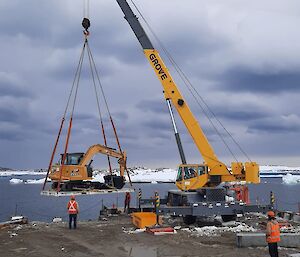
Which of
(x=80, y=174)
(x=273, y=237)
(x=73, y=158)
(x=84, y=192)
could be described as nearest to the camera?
(x=273, y=237)

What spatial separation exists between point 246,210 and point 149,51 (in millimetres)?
10229

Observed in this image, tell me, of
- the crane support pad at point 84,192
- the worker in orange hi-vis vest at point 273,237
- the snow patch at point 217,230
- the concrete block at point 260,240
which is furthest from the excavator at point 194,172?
the worker in orange hi-vis vest at point 273,237

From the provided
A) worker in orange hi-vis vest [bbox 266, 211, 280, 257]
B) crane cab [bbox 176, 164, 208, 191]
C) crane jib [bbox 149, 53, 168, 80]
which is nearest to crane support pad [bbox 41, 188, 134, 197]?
crane cab [bbox 176, 164, 208, 191]

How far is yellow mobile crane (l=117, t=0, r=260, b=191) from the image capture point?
20.9 meters

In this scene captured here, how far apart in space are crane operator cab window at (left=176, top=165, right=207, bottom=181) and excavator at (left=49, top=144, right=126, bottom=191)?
320 centimetres

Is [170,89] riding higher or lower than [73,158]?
higher

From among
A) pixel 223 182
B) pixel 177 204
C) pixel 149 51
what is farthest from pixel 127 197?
pixel 149 51

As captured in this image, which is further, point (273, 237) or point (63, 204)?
point (63, 204)

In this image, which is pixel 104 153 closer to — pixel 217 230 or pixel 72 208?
pixel 72 208

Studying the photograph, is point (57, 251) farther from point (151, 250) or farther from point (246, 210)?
point (246, 210)


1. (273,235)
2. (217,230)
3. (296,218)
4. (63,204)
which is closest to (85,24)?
(217,230)

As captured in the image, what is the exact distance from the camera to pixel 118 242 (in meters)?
15.7

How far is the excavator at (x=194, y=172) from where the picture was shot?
19.7 meters

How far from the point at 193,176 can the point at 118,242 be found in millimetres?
6642
